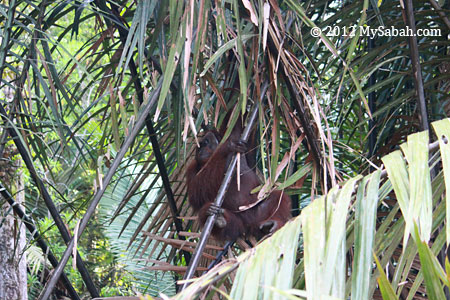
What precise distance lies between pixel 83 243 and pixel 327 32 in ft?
15.5

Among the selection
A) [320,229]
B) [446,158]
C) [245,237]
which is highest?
[446,158]

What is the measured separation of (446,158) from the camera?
93 cm

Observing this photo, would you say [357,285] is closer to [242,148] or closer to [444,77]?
Result: [242,148]

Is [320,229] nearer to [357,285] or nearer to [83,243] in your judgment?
[357,285]

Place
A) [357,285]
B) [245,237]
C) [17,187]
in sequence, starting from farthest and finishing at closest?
[17,187] < [245,237] < [357,285]

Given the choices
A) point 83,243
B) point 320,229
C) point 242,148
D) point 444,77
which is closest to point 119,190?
point 83,243

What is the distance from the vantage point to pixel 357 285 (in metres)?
0.84

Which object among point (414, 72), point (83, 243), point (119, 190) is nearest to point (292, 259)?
point (414, 72)

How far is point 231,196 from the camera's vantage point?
2557 mm

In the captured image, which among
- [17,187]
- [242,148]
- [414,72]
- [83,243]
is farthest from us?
[83,243]

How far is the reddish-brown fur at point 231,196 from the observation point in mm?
2369

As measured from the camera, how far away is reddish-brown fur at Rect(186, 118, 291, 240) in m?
2.37

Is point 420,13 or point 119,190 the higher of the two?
point 420,13

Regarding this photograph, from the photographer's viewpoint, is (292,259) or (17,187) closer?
(292,259)
